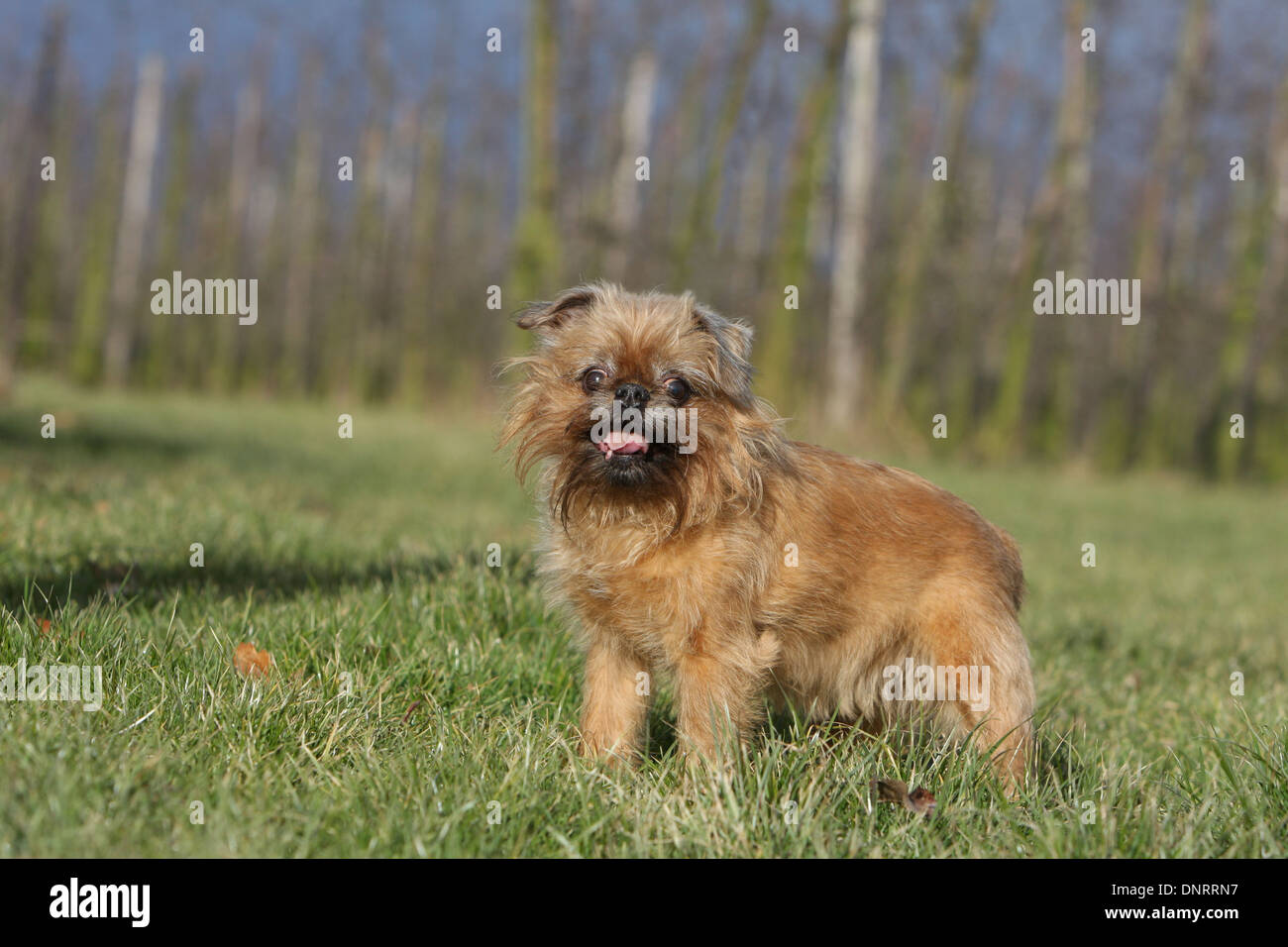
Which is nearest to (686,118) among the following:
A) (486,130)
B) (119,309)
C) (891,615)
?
(486,130)

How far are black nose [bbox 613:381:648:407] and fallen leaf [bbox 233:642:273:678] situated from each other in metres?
1.42

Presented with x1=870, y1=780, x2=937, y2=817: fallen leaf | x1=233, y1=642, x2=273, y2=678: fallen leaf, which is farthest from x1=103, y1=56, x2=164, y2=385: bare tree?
x1=870, y1=780, x2=937, y2=817: fallen leaf

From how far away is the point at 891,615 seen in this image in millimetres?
3625

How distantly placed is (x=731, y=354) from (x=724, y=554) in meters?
0.61

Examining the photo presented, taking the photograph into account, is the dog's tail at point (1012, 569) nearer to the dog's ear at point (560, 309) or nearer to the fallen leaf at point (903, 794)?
the fallen leaf at point (903, 794)

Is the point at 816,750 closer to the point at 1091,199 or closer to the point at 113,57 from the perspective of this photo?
the point at 1091,199

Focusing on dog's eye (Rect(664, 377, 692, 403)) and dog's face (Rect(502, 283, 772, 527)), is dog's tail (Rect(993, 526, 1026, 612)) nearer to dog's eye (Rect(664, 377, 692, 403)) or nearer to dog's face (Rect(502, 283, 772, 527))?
dog's face (Rect(502, 283, 772, 527))

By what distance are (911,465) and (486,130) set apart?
2301 centimetres

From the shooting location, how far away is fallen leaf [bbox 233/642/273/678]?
3555 millimetres

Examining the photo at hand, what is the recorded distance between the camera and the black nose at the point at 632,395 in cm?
324

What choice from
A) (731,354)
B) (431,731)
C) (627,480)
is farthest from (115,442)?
(731,354)

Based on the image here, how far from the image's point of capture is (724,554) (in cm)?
333

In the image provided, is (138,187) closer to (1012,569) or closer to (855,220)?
(855,220)

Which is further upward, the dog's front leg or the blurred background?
the blurred background
